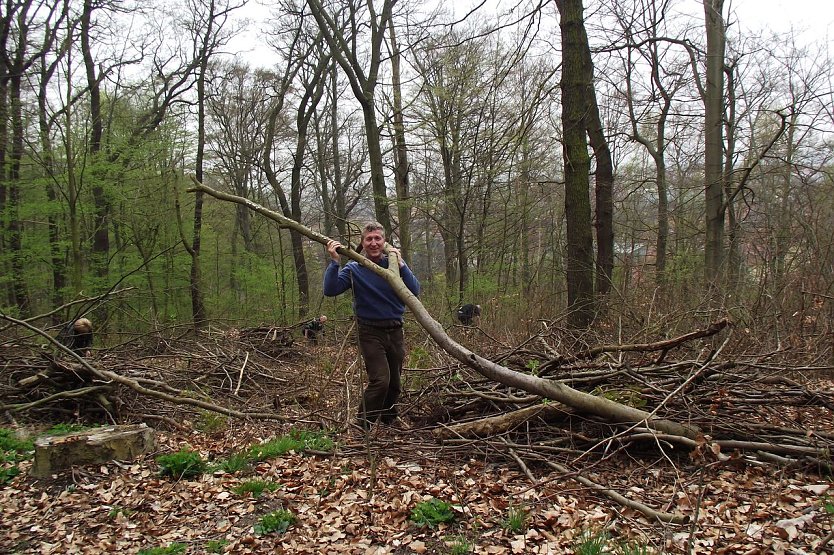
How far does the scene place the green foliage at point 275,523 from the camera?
10.4 feet

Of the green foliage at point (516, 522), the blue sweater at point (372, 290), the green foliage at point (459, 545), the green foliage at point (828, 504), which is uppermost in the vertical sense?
the blue sweater at point (372, 290)

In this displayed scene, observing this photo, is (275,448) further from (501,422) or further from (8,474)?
(8,474)

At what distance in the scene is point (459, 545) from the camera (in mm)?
2779

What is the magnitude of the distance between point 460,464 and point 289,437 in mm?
1783

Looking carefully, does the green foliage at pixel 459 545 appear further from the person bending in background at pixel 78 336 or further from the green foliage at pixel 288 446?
the person bending in background at pixel 78 336

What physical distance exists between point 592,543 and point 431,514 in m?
1.01

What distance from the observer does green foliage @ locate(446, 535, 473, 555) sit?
9.09 ft

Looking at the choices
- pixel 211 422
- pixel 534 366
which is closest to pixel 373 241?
pixel 534 366

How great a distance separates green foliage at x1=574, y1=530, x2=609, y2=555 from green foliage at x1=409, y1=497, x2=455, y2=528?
2.67 feet

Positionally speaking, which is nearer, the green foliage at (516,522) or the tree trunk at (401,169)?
the green foliage at (516,522)

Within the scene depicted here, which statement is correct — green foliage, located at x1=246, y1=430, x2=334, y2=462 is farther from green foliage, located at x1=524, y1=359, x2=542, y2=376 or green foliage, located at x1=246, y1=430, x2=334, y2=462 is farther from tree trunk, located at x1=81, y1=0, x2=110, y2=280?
tree trunk, located at x1=81, y1=0, x2=110, y2=280

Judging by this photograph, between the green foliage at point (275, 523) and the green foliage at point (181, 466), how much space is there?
1.17 metres

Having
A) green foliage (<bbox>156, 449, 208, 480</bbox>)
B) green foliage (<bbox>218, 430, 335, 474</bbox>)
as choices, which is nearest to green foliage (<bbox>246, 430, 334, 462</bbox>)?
green foliage (<bbox>218, 430, 335, 474</bbox>)

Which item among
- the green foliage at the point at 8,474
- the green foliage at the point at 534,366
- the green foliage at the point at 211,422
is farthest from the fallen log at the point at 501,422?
the green foliage at the point at 8,474
